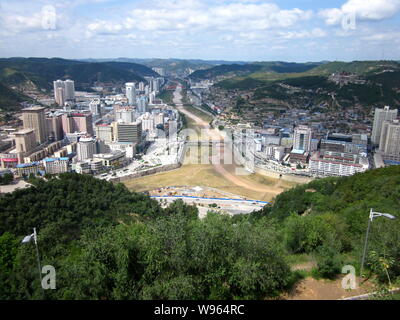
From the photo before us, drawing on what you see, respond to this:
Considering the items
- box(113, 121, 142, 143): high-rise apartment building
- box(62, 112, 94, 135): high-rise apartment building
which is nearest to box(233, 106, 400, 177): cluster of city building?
box(113, 121, 142, 143): high-rise apartment building

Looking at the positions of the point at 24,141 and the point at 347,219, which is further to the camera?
the point at 24,141

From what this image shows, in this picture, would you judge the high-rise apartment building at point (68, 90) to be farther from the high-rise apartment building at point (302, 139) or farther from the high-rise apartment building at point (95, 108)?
the high-rise apartment building at point (302, 139)

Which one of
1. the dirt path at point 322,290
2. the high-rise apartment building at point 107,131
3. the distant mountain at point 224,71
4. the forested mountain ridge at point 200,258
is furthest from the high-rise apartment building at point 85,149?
the distant mountain at point 224,71

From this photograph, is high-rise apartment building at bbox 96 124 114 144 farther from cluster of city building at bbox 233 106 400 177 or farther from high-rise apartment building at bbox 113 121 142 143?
cluster of city building at bbox 233 106 400 177

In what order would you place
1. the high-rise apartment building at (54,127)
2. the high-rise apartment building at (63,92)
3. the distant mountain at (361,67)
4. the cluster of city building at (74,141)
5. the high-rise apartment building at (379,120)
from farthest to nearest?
1. the distant mountain at (361,67)
2. the high-rise apartment building at (63,92)
3. the high-rise apartment building at (54,127)
4. the high-rise apartment building at (379,120)
5. the cluster of city building at (74,141)

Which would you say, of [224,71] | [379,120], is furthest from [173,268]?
[224,71]

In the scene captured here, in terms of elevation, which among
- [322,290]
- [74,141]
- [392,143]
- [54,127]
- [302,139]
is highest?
[322,290]

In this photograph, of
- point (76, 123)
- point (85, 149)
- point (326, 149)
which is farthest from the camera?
point (76, 123)

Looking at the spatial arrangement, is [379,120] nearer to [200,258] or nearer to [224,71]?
[200,258]
